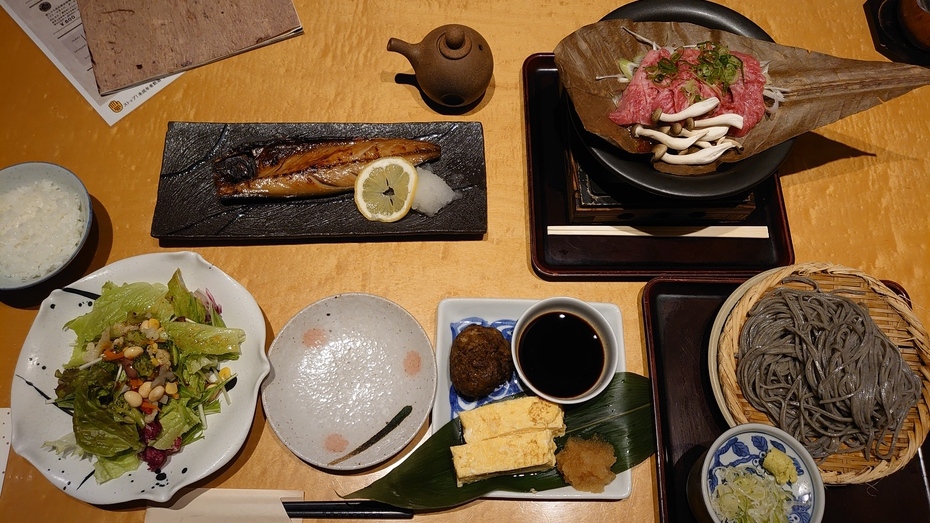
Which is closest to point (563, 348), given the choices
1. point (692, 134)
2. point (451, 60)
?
point (692, 134)

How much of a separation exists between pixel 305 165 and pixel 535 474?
1.60m

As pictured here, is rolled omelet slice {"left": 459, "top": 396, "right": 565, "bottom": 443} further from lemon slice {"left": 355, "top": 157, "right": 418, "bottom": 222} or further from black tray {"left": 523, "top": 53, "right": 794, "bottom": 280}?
lemon slice {"left": 355, "top": 157, "right": 418, "bottom": 222}

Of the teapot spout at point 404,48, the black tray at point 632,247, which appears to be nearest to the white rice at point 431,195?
the black tray at point 632,247

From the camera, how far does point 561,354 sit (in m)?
1.96

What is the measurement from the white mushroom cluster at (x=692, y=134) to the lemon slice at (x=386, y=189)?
3.15 ft

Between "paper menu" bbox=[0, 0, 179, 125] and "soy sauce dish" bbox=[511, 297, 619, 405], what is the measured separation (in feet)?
7.08

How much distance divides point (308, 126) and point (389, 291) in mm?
884

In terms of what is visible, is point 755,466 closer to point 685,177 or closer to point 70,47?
point 685,177

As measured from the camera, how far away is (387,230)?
2172mm

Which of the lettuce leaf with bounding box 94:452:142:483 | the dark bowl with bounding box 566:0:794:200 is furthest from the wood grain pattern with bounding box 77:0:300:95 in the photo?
the lettuce leaf with bounding box 94:452:142:483

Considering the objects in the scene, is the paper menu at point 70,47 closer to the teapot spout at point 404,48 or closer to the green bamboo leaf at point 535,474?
the teapot spout at point 404,48

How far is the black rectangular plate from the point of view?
7.16ft

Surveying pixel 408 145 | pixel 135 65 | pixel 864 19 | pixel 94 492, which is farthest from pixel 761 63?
pixel 94 492

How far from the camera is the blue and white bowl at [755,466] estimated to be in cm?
161
